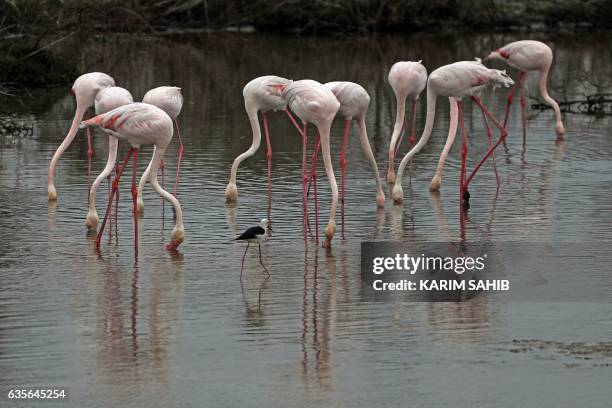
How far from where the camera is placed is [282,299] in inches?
360

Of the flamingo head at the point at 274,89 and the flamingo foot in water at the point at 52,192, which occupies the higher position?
the flamingo head at the point at 274,89

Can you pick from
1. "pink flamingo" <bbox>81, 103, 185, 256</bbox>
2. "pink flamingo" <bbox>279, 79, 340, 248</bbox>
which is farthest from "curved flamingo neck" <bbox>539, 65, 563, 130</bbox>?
"pink flamingo" <bbox>81, 103, 185, 256</bbox>

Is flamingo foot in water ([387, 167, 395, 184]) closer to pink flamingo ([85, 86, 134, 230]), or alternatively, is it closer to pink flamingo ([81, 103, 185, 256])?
pink flamingo ([85, 86, 134, 230])

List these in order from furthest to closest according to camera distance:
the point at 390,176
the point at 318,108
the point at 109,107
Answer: the point at 390,176 → the point at 109,107 → the point at 318,108

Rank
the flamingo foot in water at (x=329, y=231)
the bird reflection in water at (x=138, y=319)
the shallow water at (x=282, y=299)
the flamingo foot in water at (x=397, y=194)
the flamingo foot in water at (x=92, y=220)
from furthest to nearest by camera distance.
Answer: the flamingo foot in water at (x=397, y=194)
the flamingo foot in water at (x=92, y=220)
the flamingo foot in water at (x=329, y=231)
the bird reflection in water at (x=138, y=319)
the shallow water at (x=282, y=299)

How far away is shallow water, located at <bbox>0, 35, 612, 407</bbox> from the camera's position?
725 centimetres

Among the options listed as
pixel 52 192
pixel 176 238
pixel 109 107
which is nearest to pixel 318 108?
pixel 176 238

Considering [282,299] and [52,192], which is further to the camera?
[52,192]

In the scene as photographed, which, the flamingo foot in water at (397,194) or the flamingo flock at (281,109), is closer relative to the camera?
the flamingo flock at (281,109)

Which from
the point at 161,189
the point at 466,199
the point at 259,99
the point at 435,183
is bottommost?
the point at 466,199

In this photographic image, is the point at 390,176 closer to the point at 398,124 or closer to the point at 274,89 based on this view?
the point at 398,124

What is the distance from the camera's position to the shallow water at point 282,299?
7246 mm

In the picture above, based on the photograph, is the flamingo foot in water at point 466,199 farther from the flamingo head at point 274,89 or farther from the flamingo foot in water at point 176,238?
the flamingo foot in water at point 176,238

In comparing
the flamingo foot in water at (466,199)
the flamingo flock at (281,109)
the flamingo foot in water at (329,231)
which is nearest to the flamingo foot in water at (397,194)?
the flamingo flock at (281,109)
